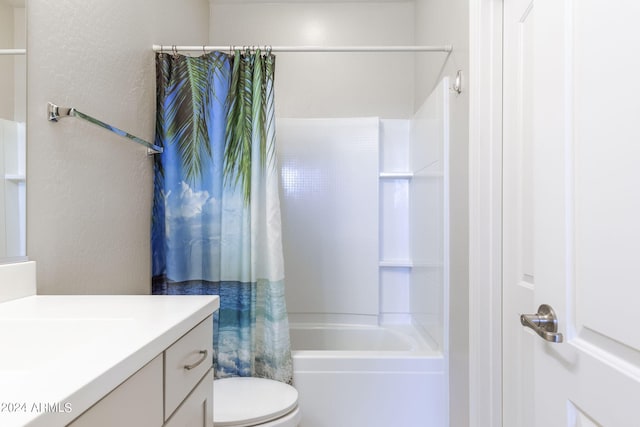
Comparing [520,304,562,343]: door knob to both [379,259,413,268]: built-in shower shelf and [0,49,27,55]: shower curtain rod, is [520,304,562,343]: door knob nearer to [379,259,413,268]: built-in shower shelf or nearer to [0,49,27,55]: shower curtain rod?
[0,49,27,55]: shower curtain rod

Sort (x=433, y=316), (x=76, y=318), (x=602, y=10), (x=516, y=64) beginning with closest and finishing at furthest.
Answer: (x=602, y=10) → (x=76, y=318) → (x=516, y=64) → (x=433, y=316)

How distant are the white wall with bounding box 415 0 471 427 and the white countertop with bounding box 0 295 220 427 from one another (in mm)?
1020

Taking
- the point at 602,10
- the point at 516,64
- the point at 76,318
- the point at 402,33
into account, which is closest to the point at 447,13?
the point at 516,64

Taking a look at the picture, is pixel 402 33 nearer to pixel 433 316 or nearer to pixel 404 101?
pixel 404 101

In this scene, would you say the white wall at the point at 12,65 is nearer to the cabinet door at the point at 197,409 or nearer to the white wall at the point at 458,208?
the cabinet door at the point at 197,409

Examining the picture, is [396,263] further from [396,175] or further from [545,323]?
[545,323]

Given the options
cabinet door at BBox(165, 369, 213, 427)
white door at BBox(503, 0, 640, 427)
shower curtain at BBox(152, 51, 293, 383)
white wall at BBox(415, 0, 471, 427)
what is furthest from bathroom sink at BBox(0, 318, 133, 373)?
white wall at BBox(415, 0, 471, 427)

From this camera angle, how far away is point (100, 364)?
521 mm

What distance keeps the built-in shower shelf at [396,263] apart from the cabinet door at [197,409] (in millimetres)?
1705

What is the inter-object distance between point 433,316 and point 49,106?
184 cm

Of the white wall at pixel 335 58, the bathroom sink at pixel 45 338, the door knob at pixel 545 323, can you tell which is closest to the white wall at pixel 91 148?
the bathroom sink at pixel 45 338

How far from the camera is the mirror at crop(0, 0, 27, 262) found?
3.23 ft

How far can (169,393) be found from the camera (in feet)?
2.39

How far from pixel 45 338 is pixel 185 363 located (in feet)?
0.88
